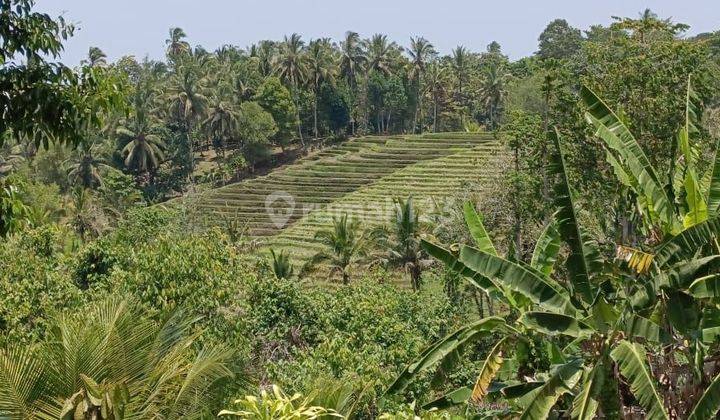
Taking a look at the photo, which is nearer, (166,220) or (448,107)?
(166,220)

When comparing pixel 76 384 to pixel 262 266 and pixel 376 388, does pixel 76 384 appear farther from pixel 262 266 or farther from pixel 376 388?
pixel 262 266

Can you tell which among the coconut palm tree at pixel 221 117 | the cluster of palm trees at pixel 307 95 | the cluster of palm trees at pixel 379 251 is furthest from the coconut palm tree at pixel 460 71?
the cluster of palm trees at pixel 379 251

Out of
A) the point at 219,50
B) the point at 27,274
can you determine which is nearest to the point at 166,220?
the point at 27,274

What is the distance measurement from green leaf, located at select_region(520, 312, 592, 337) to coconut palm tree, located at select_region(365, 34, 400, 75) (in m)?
56.9

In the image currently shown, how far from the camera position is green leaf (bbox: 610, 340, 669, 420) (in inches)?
237

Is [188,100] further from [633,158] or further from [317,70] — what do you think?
[633,158]

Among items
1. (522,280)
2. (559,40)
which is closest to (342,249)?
(522,280)

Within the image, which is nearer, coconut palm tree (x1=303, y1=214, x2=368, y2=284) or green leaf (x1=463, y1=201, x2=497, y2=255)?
green leaf (x1=463, y1=201, x2=497, y2=255)

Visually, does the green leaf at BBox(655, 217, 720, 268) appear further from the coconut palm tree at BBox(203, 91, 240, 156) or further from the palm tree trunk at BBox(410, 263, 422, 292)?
the coconut palm tree at BBox(203, 91, 240, 156)

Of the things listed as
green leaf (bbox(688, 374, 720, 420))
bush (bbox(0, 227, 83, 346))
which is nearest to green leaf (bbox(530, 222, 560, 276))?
green leaf (bbox(688, 374, 720, 420))

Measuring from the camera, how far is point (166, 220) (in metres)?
31.8

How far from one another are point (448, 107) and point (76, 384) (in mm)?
62621

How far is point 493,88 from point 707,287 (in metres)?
56.9

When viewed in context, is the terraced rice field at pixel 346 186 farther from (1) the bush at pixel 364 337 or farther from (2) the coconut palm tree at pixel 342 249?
(1) the bush at pixel 364 337
